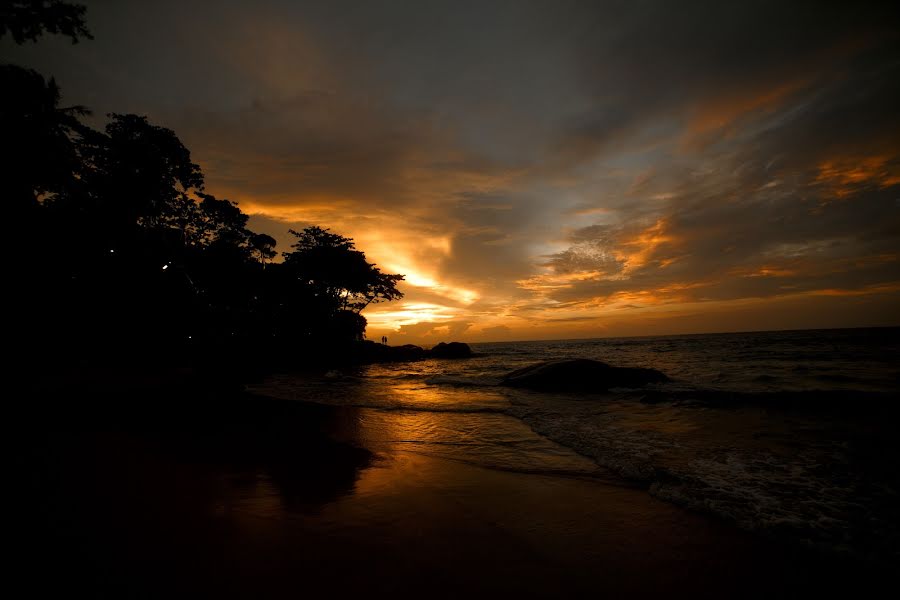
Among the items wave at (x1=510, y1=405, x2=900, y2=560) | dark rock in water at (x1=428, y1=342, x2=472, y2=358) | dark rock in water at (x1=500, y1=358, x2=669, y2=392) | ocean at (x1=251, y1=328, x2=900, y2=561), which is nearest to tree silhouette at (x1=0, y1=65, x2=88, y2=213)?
ocean at (x1=251, y1=328, x2=900, y2=561)

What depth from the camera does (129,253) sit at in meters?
14.4

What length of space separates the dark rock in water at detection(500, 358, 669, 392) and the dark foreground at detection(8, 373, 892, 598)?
362 inches

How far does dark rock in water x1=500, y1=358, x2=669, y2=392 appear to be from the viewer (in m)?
12.9

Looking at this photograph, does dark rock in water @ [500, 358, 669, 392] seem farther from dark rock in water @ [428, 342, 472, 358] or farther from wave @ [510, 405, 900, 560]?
dark rock in water @ [428, 342, 472, 358]

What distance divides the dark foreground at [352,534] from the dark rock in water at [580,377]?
362 inches

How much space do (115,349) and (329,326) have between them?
17.2 meters

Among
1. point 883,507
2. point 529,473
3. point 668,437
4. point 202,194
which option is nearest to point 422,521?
point 529,473

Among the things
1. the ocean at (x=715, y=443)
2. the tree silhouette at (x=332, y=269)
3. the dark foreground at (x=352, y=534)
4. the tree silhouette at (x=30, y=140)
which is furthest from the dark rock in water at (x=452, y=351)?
the dark foreground at (x=352, y=534)

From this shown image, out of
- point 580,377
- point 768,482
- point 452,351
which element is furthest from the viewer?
point 452,351

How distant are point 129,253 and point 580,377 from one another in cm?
1982

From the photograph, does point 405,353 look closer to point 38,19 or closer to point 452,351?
point 452,351

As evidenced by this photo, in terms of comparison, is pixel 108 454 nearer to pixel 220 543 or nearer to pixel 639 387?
pixel 220 543

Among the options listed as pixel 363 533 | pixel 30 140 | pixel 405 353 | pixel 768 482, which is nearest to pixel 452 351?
pixel 405 353

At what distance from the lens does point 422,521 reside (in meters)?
3.11
